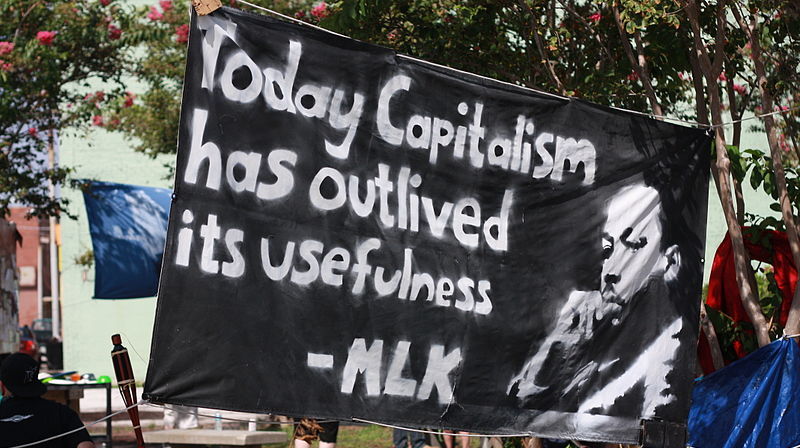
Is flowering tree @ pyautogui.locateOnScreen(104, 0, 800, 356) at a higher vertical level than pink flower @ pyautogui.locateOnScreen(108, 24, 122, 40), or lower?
lower

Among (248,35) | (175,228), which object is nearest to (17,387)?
(175,228)

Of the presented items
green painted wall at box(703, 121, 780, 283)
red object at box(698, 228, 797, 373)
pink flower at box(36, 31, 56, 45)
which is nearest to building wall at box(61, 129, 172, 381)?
green painted wall at box(703, 121, 780, 283)

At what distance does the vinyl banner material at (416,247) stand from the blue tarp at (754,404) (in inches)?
26.5

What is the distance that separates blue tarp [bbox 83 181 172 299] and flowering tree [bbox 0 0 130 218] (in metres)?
1.01

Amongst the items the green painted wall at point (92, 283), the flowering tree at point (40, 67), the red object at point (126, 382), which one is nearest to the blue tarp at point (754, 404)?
the red object at point (126, 382)

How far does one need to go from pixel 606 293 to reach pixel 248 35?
7.89ft

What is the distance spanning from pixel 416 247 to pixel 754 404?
2.62 metres

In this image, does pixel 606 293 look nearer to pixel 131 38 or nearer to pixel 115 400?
pixel 131 38

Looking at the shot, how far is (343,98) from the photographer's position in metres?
5.03

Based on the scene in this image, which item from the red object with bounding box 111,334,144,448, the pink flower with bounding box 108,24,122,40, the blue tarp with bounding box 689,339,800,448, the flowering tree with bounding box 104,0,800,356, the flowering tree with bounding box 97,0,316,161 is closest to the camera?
the red object with bounding box 111,334,144,448

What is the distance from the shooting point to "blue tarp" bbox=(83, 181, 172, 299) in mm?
16062

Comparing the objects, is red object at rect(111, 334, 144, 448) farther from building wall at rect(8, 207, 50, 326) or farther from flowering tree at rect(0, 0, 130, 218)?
building wall at rect(8, 207, 50, 326)

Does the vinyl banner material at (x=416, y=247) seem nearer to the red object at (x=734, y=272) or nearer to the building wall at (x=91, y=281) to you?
the red object at (x=734, y=272)

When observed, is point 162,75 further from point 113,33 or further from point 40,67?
point 40,67
